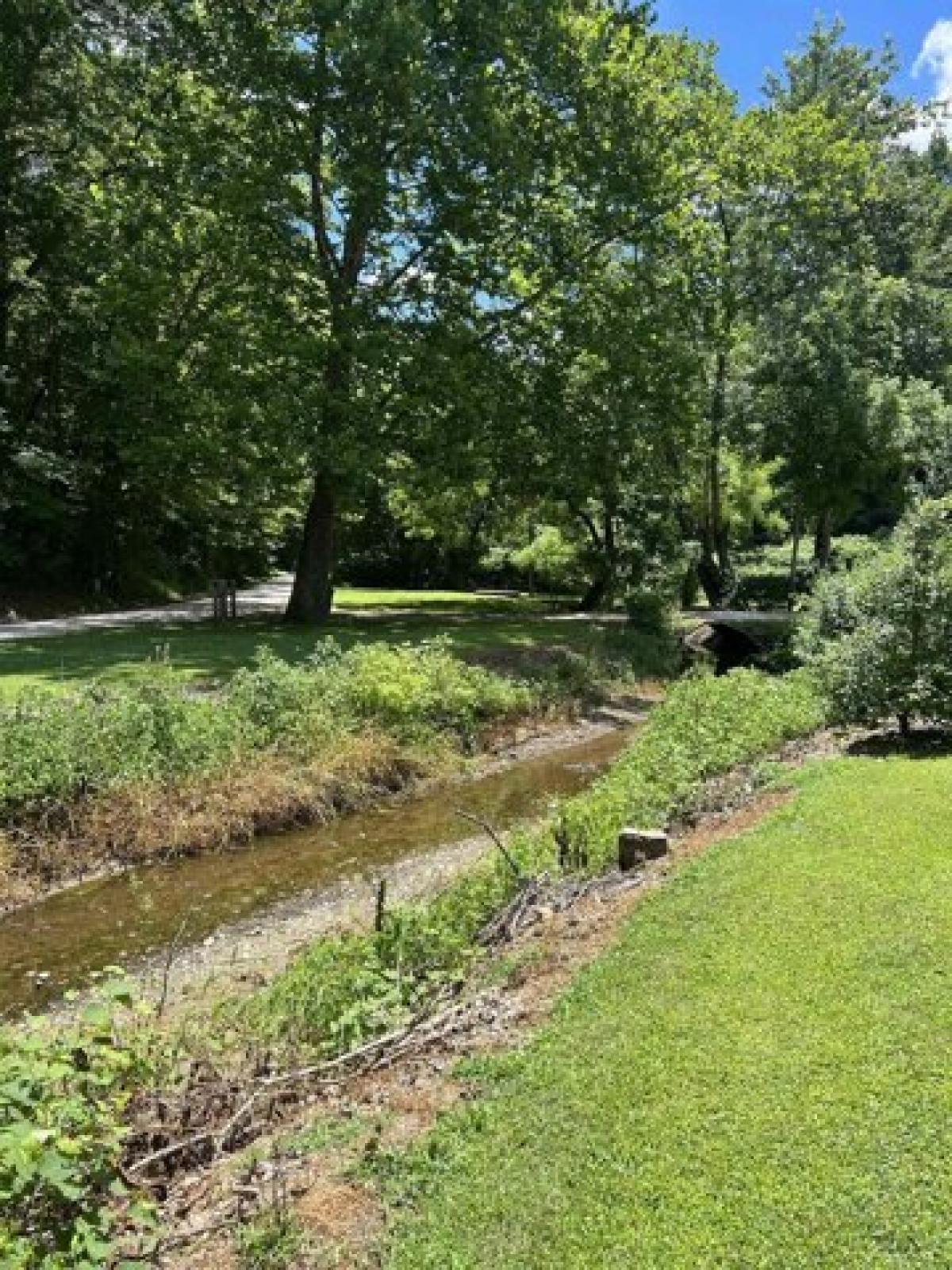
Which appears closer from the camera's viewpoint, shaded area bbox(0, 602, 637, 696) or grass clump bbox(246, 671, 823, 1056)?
grass clump bbox(246, 671, 823, 1056)

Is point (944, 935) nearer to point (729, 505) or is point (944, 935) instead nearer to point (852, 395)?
point (852, 395)

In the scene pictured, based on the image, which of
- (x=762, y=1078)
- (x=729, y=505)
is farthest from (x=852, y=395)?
(x=762, y=1078)

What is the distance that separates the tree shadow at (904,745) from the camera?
11.3 m

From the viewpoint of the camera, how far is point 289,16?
66.8 feet

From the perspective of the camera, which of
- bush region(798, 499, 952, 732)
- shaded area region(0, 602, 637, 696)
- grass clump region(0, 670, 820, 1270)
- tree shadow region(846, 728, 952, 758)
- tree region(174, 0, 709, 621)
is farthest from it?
tree region(174, 0, 709, 621)

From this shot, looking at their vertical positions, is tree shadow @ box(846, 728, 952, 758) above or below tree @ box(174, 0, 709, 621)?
below

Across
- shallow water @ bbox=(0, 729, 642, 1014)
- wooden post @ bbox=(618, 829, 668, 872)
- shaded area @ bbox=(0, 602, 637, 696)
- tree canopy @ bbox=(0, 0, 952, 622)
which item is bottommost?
shallow water @ bbox=(0, 729, 642, 1014)

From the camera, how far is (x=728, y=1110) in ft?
15.1

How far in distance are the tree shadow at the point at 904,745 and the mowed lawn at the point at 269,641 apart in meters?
6.66

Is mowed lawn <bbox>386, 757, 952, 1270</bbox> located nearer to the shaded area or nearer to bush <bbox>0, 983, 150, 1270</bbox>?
bush <bbox>0, 983, 150, 1270</bbox>

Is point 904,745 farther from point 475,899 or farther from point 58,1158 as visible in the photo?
point 58,1158

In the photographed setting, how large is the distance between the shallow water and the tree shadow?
3510mm

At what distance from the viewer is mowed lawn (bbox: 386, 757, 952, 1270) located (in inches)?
153

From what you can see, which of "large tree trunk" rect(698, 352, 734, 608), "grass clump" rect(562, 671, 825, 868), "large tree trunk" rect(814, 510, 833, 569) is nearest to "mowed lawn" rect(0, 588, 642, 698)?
"grass clump" rect(562, 671, 825, 868)
